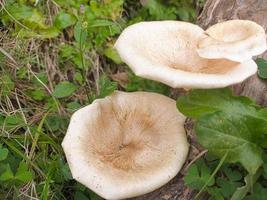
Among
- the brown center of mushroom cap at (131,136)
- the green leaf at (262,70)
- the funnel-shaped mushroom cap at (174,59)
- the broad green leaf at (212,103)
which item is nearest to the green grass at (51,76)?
the brown center of mushroom cap at (131,136)

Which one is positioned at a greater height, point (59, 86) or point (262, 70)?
point (262, 70)

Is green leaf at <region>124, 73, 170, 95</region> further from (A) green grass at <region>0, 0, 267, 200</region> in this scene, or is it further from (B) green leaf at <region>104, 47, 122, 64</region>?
(B) green leaf at <region>104, 47, 122, 64</region>

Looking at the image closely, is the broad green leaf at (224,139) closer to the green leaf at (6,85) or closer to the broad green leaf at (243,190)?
the broad green leaf at (243,190)

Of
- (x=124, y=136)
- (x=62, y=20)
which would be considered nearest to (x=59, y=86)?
(x=124, y=136)

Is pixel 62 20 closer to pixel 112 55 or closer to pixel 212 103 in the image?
pixel 112 55

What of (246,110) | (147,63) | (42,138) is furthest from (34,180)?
(246,110)

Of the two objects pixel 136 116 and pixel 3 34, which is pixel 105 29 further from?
pixel 136 116
